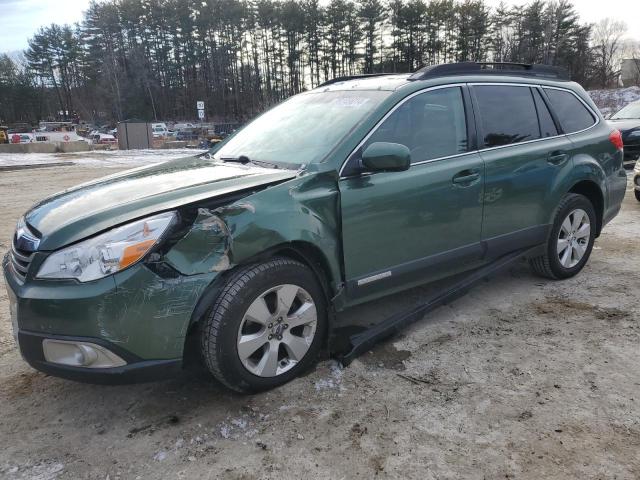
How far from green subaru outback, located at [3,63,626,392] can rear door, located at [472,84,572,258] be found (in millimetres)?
16

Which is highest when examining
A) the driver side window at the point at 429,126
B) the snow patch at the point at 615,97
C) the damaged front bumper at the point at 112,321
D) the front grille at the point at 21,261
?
the snow patch at the point at 615,97

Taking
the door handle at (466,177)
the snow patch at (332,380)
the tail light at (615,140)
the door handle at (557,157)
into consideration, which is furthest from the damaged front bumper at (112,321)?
the tail light at (615,140)

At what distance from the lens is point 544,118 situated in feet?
13.7

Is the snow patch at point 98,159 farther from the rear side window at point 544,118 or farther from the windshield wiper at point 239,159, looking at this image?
the rear side window at point 544,118

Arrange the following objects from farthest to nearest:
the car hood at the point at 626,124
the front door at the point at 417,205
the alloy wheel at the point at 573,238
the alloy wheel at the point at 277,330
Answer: the car hood at the point at 626,124, the alloy wheel at the point at 573,238, the front door at the point at 417,205, the alloy wheel at the point at 277,330

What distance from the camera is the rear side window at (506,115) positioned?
3.72m

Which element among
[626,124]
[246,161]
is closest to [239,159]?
[246,161]

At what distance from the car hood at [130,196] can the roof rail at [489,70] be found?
1388mm

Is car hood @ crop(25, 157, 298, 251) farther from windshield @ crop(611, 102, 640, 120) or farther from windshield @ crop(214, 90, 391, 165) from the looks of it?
windshield @ crop(611, 102, 640, 120)

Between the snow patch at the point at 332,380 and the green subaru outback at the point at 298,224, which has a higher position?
the green subaru outback at the point at 298,224

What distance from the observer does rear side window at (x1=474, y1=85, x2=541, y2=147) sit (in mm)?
3721

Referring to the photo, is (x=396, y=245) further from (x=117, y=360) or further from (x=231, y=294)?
(x=117, y=360)

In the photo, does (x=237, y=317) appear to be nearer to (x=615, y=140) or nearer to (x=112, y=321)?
(x=112, y=321)

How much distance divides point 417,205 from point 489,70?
60.4 inches
